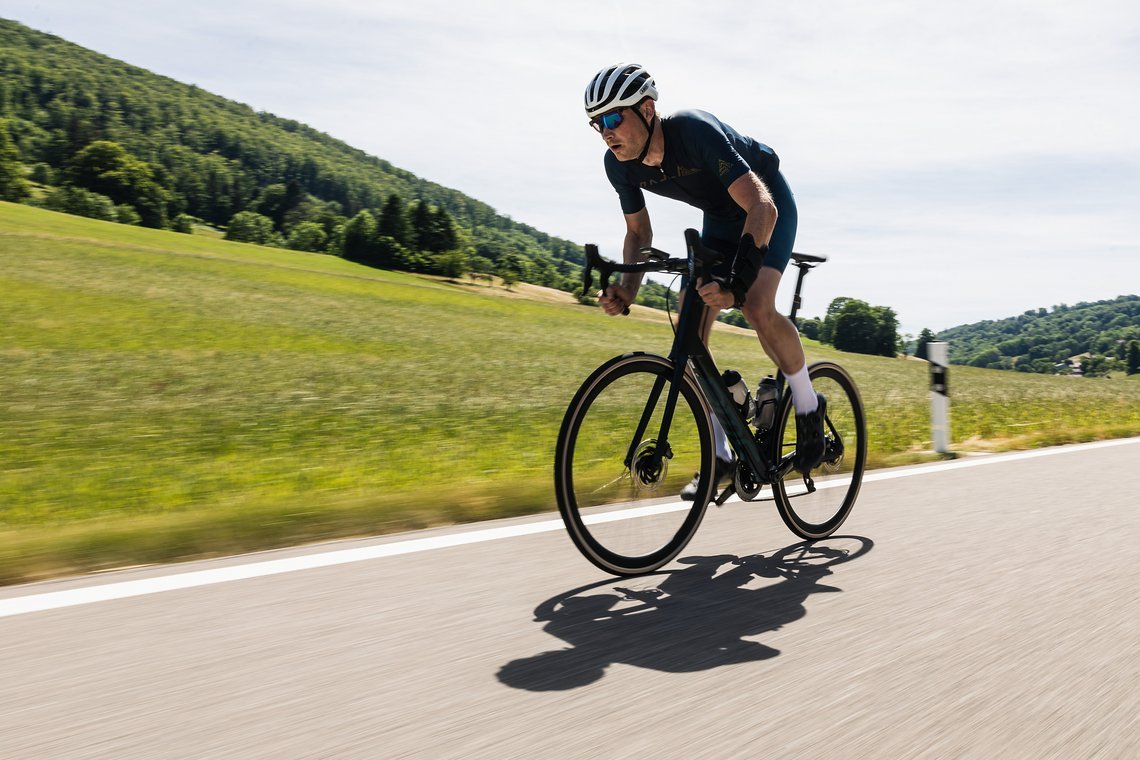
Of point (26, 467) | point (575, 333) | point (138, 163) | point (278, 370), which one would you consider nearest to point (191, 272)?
point (575, 333)

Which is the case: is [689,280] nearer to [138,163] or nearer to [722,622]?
[722,622]

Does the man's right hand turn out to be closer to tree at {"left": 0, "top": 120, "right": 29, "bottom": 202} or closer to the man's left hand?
the man's left hand

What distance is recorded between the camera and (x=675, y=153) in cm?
400

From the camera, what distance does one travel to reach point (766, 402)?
14.9 feet

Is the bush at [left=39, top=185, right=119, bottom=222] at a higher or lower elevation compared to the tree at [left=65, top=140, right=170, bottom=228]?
lower

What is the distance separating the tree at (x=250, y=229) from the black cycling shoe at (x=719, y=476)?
4372 inches

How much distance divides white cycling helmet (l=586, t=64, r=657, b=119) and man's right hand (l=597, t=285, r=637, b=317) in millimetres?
796

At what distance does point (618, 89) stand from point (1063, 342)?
172043 mm

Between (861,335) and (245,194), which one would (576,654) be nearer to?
(861,335)

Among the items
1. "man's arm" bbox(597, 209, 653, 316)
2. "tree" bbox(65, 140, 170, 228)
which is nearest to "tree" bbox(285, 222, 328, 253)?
"tree" bbox(65, 140, 170, 228)

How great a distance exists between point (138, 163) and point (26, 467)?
4498 inches

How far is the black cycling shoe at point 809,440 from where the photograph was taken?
179 inches

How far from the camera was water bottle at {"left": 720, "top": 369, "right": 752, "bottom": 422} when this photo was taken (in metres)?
4.31

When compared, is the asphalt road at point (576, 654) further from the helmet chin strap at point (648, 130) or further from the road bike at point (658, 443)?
the helmet chin strap at point (648, 130)
